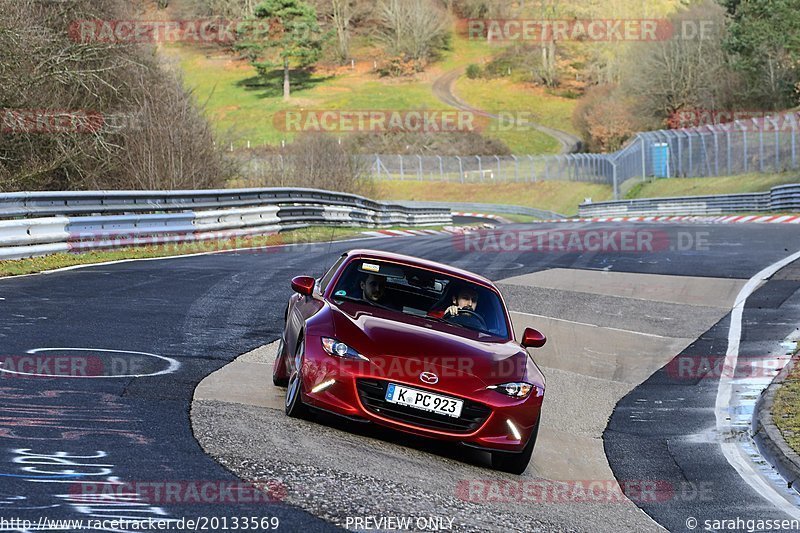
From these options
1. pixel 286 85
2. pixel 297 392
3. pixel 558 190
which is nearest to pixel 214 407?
pixel 297 392

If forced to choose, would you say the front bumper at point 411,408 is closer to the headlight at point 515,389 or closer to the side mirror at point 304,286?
the headlight at point 515,389

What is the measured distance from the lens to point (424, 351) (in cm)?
824

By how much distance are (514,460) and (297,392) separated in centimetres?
163

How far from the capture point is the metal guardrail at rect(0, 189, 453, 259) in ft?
57.9

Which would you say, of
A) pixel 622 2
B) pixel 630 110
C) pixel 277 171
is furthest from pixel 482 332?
pixel 622 2

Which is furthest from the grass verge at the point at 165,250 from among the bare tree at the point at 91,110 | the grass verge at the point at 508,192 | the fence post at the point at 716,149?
the grass verge at the point at 508,192

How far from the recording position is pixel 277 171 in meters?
39.0

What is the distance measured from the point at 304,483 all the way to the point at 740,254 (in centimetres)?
1962

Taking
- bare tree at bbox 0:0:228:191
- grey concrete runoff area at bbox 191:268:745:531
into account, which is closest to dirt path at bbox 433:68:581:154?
bare tree at bbox 0:0:228:191

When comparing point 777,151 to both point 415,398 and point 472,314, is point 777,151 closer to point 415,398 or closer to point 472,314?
point 472,314

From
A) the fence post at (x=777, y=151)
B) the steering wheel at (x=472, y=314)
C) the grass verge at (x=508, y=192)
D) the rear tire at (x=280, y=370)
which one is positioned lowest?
the grass verge at (x=508, y=192)

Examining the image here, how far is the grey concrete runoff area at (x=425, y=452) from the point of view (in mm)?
6660

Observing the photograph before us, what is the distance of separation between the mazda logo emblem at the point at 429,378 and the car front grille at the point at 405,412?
0.21m

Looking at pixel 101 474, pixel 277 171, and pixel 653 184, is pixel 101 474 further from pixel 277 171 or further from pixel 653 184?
pixel 653 184
